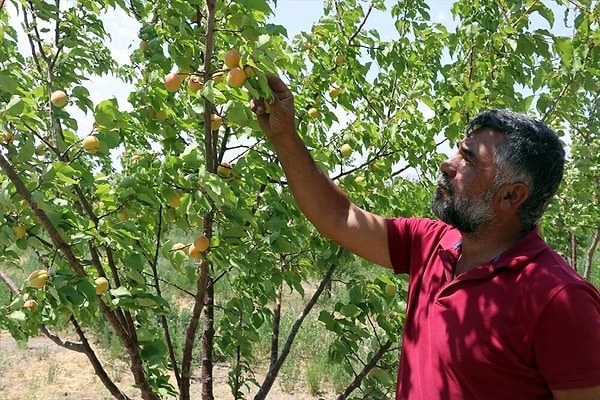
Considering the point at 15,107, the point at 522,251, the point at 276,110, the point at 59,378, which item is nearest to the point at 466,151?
the point at 522,251

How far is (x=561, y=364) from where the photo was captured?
1390 mm

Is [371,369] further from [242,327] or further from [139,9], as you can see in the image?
[139,9]

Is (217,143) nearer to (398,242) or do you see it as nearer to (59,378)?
(398,242)

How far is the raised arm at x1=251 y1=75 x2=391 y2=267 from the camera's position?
2.00m

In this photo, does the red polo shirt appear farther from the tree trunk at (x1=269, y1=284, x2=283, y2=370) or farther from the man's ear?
the tree trunk at (x1=269, y1=284, x2=283, y2=370)

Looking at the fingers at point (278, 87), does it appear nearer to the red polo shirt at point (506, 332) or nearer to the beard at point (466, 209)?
the beard at point (466, 209)

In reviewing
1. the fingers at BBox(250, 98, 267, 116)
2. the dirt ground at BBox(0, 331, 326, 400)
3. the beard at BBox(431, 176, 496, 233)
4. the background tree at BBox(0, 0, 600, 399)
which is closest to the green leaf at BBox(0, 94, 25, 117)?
the background tree at BBox(0, 0, 600, 399)

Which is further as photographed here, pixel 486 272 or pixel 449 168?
pixel 449 168

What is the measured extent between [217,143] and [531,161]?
1139 mm

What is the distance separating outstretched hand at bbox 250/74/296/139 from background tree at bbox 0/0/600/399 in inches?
3.5

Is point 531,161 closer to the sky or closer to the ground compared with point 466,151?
closer to the ground

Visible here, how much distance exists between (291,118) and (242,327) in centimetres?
117

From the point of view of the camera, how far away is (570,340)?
1.39 m

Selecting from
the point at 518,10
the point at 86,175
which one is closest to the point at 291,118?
the point at 86,175
